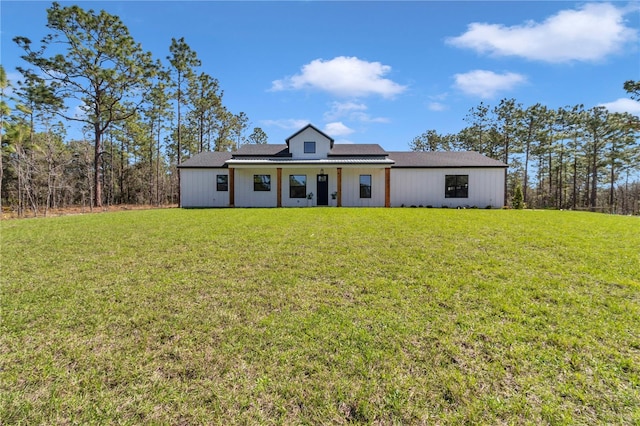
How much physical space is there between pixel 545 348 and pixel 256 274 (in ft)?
13.0

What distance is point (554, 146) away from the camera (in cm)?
3145

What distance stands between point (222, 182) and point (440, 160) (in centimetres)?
1420

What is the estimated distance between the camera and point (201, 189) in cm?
1872

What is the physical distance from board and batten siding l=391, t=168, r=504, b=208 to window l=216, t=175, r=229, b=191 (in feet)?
34.6

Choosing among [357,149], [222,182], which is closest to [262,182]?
[222,182]

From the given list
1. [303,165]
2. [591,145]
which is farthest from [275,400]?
[591,145]

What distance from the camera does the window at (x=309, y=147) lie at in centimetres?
1912

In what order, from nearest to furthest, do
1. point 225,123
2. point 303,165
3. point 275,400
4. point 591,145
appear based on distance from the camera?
point 275,400
point 303,165
point 591,145
point 225,123

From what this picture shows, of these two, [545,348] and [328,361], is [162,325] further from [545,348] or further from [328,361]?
[545,348]

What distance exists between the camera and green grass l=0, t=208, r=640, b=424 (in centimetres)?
235

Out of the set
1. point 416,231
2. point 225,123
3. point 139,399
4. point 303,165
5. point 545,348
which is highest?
point 225,123

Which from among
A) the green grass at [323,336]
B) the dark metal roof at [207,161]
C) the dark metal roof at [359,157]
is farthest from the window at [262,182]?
the green grass at [323,336]

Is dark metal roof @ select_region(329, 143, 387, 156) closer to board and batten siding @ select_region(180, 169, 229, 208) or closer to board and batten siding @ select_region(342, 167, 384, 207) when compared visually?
board and batten siding @ select_region(342, 167, 384, 207)

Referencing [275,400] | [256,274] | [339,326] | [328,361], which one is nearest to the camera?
[275,400]
